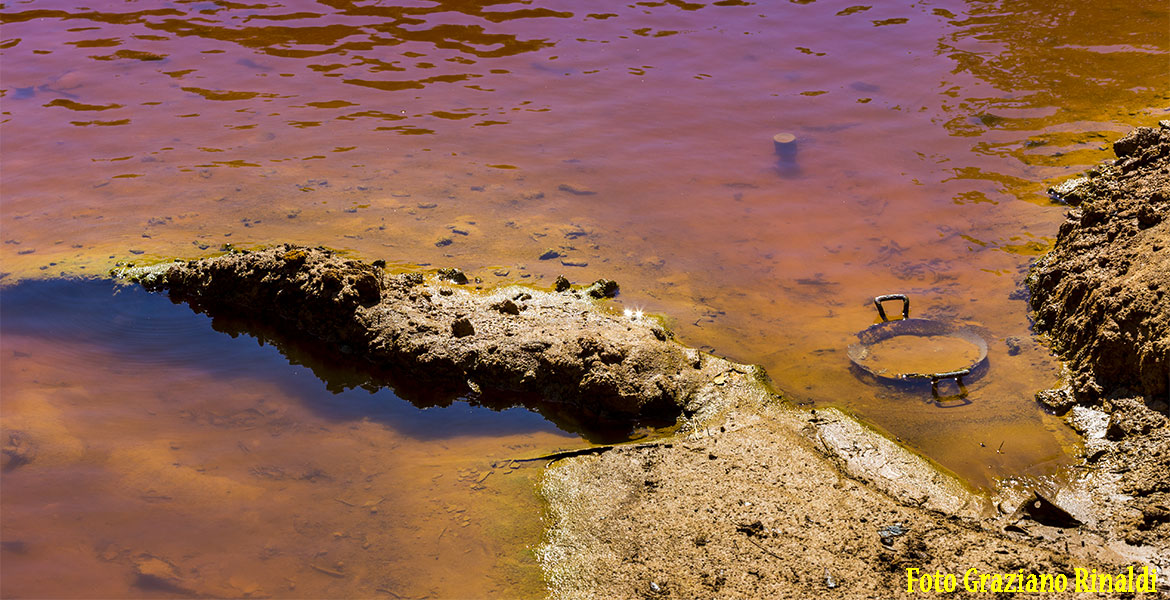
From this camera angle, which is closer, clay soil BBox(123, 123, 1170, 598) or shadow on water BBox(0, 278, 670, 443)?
clay soil BBox(123, 123, 1170, 598)

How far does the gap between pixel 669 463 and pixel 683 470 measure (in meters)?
0.08

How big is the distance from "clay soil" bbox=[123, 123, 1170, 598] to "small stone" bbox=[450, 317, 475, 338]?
1 cm

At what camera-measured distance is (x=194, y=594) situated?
321cm

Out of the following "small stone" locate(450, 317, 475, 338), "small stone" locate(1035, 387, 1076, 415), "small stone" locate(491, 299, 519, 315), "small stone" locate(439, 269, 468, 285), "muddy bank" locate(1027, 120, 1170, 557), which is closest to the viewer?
"muddy bank" locate(1027, 120, 1170, 557)

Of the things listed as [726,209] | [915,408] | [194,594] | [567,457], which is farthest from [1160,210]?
[194,594]

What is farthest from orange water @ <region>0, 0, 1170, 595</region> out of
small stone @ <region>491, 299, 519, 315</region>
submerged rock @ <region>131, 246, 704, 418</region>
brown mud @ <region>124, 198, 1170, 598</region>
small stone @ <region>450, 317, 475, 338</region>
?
small stone @ <region>491, 299, 519, 315</region>

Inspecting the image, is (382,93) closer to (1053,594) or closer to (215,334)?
(215,334)

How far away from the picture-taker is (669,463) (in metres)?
3.51

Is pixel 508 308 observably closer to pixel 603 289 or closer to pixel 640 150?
pixel 603 289

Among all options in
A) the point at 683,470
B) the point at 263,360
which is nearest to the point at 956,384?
the point at 683,470

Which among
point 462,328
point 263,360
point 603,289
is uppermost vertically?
point 462,328

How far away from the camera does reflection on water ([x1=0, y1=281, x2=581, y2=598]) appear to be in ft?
10.7

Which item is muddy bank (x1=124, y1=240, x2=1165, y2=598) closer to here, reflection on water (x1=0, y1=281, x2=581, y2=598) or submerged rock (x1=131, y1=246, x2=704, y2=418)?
submerged rock (x1=131, y1=246, x2=704, y2=418)

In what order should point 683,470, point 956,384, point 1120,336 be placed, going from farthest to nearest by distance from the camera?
point 956,384 → point 1120,336 → point 683,470
